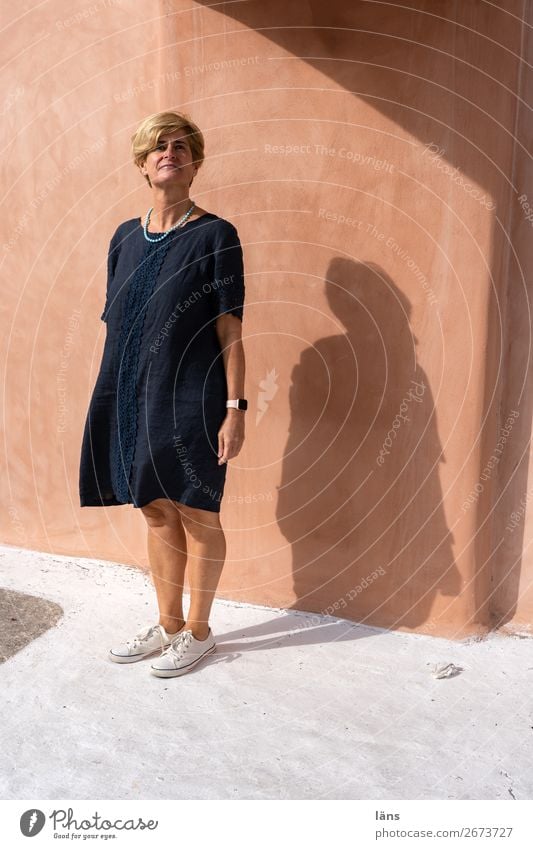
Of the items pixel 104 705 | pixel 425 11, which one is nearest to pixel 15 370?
pixel 104 705

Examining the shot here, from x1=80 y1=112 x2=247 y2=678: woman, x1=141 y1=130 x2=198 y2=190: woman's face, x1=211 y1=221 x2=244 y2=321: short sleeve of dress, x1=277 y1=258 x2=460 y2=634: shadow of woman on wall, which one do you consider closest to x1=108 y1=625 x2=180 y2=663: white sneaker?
x1=80 y1=112 x2=247 y2=678: woman

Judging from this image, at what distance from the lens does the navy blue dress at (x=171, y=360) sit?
2.21 meters

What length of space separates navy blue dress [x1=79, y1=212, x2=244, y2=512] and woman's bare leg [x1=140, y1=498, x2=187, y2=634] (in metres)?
0.11

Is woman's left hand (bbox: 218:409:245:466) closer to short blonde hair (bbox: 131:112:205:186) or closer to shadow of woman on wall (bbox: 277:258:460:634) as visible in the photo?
shadow of woman on wall (bbox: 277:258:460:634)

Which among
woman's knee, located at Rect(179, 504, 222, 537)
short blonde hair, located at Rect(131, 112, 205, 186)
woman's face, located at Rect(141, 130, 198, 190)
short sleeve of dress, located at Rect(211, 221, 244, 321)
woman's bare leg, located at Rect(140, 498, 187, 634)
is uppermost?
short blonde hair, located at Rect(131, 112, 205, 186)

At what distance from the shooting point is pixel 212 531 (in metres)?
2.39

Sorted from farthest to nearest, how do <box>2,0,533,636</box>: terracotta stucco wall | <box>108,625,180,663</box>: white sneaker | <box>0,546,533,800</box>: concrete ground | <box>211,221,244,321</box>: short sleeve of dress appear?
<box>108,625,180,663</box>: white sneaker
<box>2,0,533,636</box>: terracotta stucco wall
<box>211,221,244,321</box>: short sleeve of dress
<box>0,546,533,800</box>: concrete ground

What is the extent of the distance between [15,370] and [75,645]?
116 centimetres

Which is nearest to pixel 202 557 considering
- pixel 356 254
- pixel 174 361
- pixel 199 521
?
pixel 199 521

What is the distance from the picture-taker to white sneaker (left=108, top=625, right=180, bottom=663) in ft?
8.08

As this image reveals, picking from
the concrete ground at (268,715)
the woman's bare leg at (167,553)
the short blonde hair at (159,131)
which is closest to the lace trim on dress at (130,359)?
the woman's bare leg at (167,553)

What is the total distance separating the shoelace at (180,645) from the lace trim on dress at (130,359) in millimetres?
414

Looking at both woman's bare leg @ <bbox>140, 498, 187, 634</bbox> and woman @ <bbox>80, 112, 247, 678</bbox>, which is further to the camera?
woman's bare leg @ <bbox>140, 498, 187, 634</bbox>
